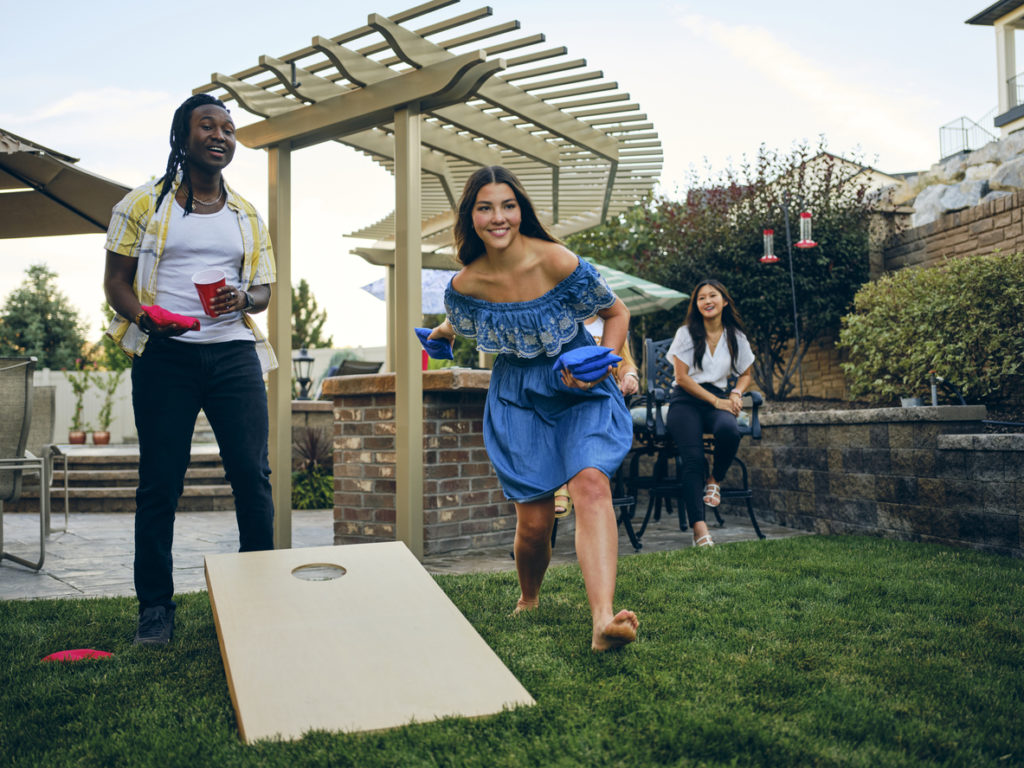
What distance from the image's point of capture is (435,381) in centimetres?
491

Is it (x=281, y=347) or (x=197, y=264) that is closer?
(x=197, y=264)

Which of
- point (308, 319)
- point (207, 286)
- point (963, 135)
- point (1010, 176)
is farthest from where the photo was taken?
point (308, 319)

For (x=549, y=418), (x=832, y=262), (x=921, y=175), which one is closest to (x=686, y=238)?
(x=832, y=262)

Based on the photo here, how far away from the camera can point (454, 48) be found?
177 inches

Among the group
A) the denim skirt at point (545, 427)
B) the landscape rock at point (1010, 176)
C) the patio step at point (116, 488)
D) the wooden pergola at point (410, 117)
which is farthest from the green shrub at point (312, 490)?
the landscape rock at point (1010, 176)

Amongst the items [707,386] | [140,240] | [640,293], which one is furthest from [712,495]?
[640,293]

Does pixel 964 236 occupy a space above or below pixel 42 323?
below

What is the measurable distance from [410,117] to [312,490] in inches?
189

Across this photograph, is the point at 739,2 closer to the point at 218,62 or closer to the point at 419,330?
the point at 218,62

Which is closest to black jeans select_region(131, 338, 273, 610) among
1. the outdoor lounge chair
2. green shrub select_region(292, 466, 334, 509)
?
the outdoor lounge chair

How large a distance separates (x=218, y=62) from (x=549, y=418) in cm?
370

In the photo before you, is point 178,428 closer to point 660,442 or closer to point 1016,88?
point 660,442

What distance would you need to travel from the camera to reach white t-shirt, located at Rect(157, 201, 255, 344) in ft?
9.16

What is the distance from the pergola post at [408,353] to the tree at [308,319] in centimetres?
2448
